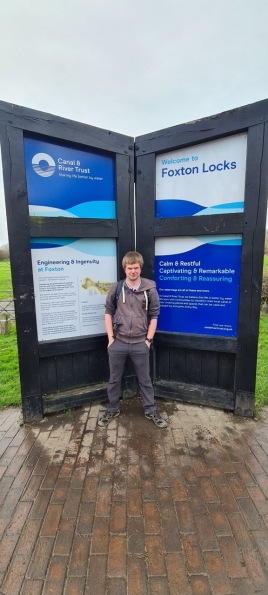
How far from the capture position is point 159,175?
11.1 ft

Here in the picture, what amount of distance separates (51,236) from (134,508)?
260 centimetres

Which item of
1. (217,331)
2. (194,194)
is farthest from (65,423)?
(194,194)

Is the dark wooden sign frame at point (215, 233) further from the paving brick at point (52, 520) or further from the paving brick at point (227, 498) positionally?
the paving brick at point (52, 520)

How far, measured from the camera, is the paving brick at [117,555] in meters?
1.68

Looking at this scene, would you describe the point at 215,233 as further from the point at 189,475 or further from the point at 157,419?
the point at 189,475

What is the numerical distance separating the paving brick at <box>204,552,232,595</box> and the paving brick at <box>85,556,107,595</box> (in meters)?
0.62

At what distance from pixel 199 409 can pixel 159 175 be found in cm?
284

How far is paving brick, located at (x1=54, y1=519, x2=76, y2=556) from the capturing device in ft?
5.90

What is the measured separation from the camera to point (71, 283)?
11.0 feet

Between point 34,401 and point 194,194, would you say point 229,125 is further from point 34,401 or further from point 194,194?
point 34,401

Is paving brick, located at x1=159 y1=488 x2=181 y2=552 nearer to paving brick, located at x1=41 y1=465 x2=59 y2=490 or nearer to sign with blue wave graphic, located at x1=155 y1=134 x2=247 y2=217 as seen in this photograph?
paving brick, located at x1=41 y1=465 x2=59 y2=490

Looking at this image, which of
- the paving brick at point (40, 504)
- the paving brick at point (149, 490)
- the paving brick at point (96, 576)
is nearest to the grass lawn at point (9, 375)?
the paving brick at point (40, 504)

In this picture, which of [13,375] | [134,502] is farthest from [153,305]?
[13,375]

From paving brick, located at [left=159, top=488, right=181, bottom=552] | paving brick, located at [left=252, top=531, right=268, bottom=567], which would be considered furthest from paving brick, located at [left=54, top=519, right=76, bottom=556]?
paving brick, located at [left=252, top=531, right=268, bottom=567]
